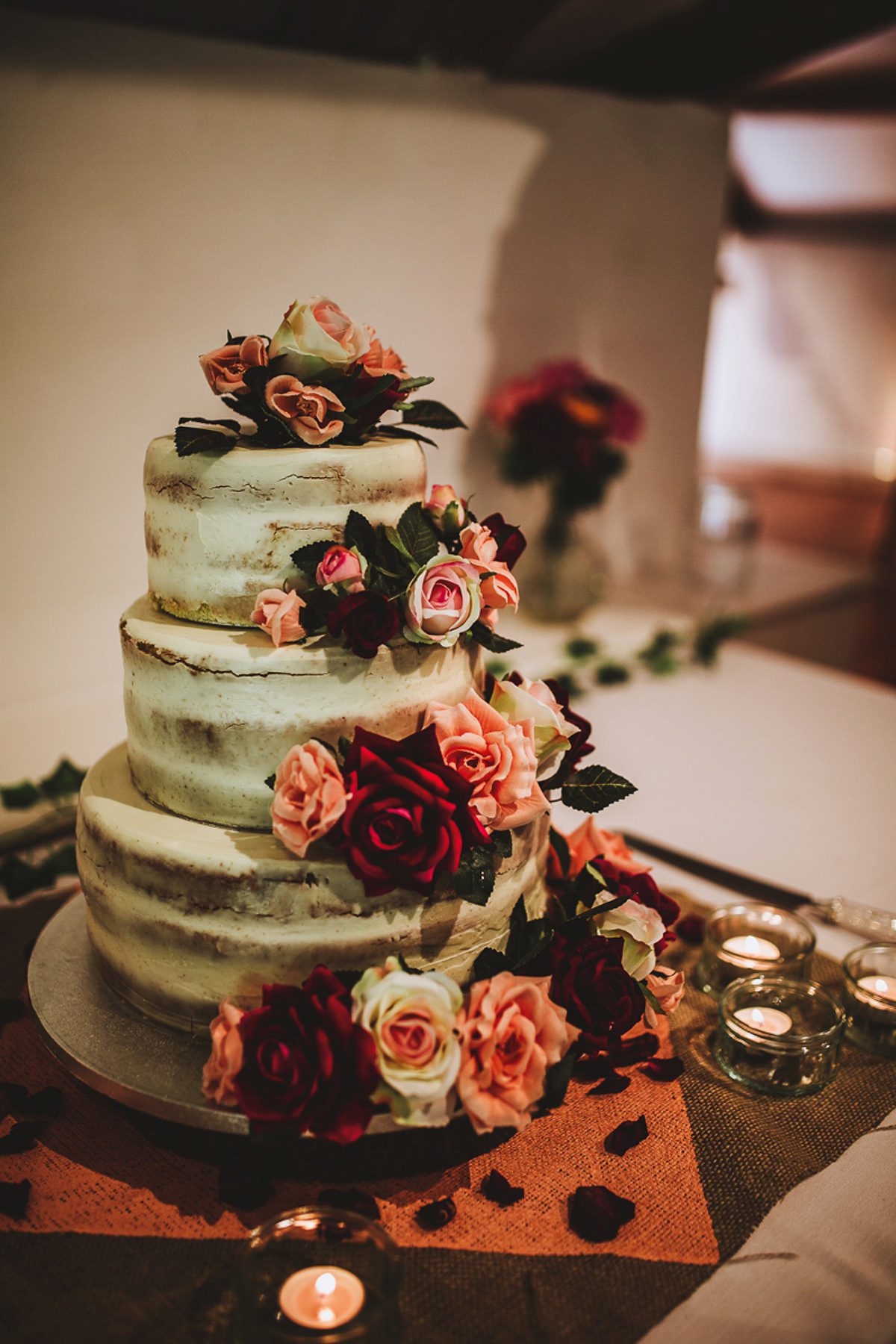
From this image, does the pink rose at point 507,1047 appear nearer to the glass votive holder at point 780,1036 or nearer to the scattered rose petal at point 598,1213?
the scattered rose petal at point 598,1213

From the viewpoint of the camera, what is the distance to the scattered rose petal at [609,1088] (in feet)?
3.47

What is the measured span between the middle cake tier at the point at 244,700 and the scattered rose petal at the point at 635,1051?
449 millimetres

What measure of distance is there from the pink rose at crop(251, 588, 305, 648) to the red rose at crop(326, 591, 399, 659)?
0.13 ft

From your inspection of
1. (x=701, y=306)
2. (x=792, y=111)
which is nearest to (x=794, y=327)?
(x=792, y=111)

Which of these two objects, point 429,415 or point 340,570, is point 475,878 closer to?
point 340,570

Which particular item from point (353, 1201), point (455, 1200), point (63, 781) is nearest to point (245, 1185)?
point (353, 1201)

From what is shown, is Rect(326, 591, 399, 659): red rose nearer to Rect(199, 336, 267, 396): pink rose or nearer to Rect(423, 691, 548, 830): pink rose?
Rect(423, 691, 548, 830): pink rose

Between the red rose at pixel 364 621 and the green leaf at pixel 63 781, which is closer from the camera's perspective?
the red rose at pixel 364 621

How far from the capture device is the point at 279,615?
0.88m

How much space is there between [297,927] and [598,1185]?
41 cm

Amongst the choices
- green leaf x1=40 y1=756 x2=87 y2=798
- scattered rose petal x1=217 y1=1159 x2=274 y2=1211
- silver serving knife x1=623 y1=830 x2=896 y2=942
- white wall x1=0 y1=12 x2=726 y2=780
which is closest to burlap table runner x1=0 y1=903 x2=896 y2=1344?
scattered rose petal x1=217 y1=1159 x2=274 y2=1211

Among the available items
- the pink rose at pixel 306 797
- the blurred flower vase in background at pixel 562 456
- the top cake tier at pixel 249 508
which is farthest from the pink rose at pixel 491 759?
the blurred flower vase in background at pixel 562 456

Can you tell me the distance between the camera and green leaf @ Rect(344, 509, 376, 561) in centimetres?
91

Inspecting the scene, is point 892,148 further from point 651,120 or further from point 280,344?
point 280,344
